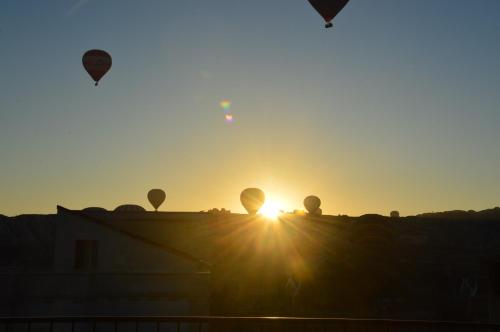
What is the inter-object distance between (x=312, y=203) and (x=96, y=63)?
40.5 meters

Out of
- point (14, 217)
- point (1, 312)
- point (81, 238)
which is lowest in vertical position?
point (1, 312)

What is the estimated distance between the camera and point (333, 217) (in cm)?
5181

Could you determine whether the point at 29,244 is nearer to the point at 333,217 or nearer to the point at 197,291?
the point at 333,217

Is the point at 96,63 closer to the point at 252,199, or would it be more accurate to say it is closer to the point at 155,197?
the point at 252,199

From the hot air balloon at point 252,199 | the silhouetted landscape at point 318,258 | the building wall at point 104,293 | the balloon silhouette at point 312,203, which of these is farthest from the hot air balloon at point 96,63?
the balloon silhouette at point 312,203

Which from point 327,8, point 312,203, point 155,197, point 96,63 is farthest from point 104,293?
point 312,203

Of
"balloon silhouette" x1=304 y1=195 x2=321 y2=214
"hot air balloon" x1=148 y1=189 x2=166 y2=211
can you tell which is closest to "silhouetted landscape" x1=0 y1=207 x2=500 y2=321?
"hot air balloon" x1=148 y1=189 x2=166 y2=211

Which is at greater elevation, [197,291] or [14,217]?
[14,217]

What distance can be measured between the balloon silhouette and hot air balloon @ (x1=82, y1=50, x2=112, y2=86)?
3941 centimetres

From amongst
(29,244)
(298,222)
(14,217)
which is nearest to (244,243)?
(298,222)

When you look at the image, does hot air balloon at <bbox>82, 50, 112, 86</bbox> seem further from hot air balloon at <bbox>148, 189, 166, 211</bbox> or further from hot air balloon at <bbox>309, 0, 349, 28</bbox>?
hot air balloon at <bbox>148, 189, 166, 211</bbox>

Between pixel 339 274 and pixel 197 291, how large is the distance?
19.4 m

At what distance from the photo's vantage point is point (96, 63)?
44.4 meters

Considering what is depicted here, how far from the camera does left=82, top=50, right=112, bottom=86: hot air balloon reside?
145 ft
